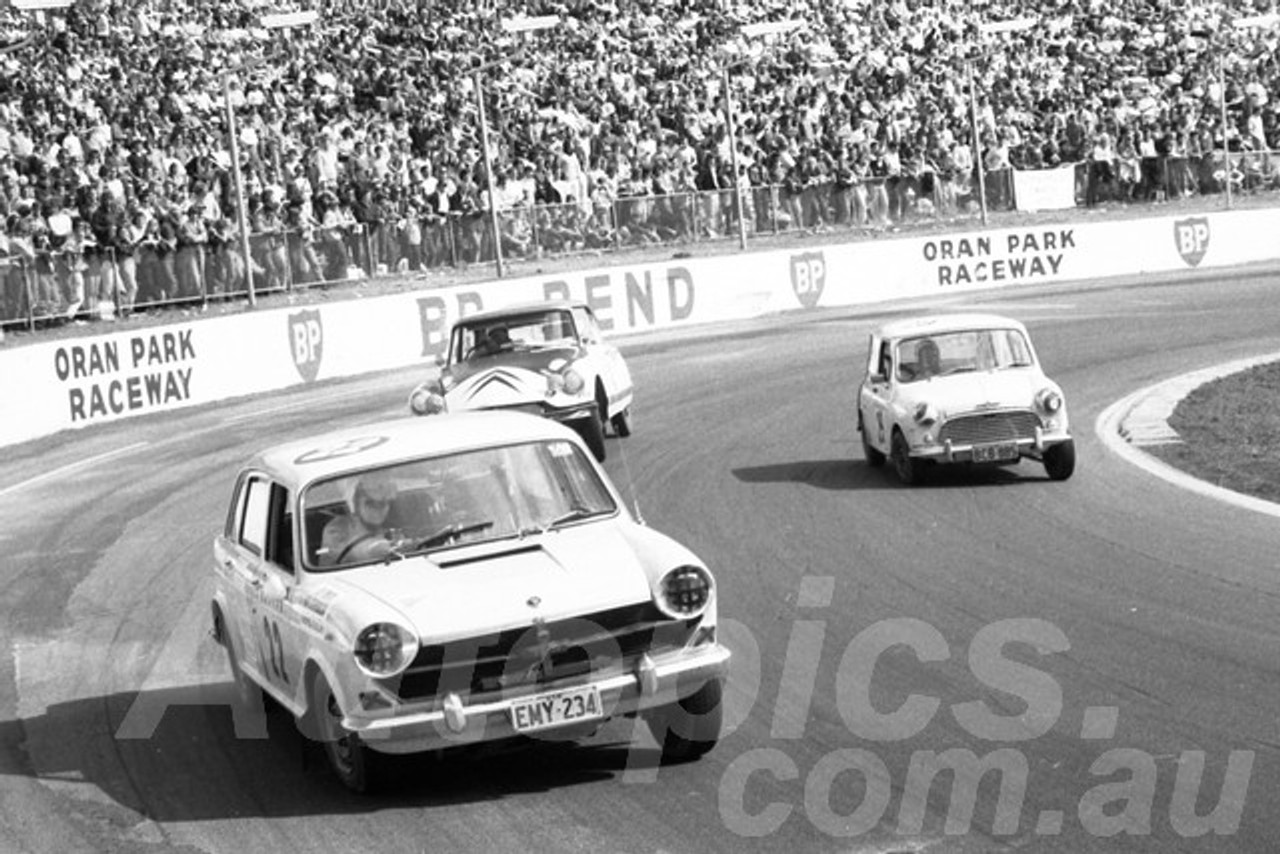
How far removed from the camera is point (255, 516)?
1016 centimetres

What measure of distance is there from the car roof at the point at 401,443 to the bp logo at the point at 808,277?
27.2 meters

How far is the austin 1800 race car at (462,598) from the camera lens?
834 centimetres

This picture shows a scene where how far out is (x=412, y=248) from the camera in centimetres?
3381

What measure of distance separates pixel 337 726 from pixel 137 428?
18.7 meters

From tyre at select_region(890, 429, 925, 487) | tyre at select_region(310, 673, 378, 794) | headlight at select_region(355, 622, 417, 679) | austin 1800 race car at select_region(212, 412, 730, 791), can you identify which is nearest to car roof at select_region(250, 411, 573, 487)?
austin 1800 race car at select_region(212, 412, 730, 791)

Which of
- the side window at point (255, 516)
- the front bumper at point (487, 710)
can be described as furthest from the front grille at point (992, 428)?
the front bumper at point (487, 710)

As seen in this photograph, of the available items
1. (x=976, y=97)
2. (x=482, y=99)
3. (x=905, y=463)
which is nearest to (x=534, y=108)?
(x=482, y=99)

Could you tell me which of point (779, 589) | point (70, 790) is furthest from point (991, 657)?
point (70, 790)

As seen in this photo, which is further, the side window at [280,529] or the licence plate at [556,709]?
the side window at [280,529]

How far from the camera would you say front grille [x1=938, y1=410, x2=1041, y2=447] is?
16.9 metres

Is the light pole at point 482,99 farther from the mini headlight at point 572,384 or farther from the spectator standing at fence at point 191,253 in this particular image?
the mini headlight at point 572,384

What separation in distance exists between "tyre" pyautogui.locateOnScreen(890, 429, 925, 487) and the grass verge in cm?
210

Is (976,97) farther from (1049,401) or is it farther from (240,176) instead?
(1049,401)

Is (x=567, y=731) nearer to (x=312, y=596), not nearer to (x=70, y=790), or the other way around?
(x=312, y=596)
